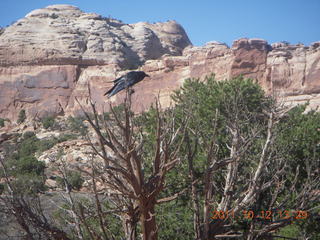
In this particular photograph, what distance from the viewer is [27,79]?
3403 centimetres

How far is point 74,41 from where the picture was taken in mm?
36562

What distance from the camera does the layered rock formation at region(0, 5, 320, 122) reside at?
82.9 feet

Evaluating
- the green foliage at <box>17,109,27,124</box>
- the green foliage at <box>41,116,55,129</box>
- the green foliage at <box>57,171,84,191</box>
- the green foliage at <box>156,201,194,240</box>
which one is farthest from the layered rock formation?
the green foliage at <box>156,201,194,240</box>

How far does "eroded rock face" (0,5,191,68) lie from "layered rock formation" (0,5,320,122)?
9cm

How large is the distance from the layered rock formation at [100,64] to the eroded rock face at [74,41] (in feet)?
0.31

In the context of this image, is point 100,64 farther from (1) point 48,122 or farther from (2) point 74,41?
(1) point 48,122

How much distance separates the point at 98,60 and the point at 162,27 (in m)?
21.6

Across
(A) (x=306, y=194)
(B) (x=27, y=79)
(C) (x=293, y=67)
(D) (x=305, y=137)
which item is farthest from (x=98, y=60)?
(A) (x=306, y=194)

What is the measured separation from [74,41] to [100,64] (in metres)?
4.22

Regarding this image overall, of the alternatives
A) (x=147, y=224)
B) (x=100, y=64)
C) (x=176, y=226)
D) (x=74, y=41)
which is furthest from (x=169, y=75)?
(x=147, y=224)

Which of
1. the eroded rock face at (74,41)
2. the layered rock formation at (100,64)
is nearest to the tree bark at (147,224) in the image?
the layered rock formation at (100,64)

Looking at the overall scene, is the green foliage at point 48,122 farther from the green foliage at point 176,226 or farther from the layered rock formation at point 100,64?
the green foliage at point 176,226

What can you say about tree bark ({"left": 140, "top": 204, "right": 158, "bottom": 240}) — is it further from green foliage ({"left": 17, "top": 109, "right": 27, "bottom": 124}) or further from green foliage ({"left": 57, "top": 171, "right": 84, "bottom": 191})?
green foliage ({"left": 17, "top": 109, "right": 27, "bottom": 124})
